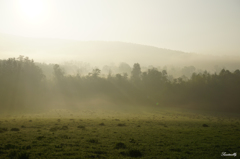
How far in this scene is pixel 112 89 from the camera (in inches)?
4584

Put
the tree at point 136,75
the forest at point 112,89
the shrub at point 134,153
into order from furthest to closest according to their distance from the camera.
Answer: the tree at point 136,75, the forest at point 112,89, the shrub at point 134,153

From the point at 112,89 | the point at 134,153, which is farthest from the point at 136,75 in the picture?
the point at 134,153

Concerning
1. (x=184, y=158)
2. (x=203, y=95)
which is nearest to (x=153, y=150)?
(x=184, y=158)

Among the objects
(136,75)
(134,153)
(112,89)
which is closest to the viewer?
(134,153)

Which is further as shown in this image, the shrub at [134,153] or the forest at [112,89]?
the forest at [112,89]

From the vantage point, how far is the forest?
3430 inches

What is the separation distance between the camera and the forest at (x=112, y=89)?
87125 millimetres

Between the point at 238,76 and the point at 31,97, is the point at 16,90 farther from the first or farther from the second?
the point at 238,76

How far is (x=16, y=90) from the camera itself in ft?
278

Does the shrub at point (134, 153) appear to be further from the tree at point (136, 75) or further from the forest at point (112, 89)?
the tree at point (136, 75)

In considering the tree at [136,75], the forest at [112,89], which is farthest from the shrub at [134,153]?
the tree at [136,75]

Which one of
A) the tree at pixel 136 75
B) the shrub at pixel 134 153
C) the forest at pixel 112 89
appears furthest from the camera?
the tree at pixel 136 75

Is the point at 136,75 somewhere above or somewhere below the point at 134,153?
above

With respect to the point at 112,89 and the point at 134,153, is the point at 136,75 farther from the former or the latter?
the point at 134,153
